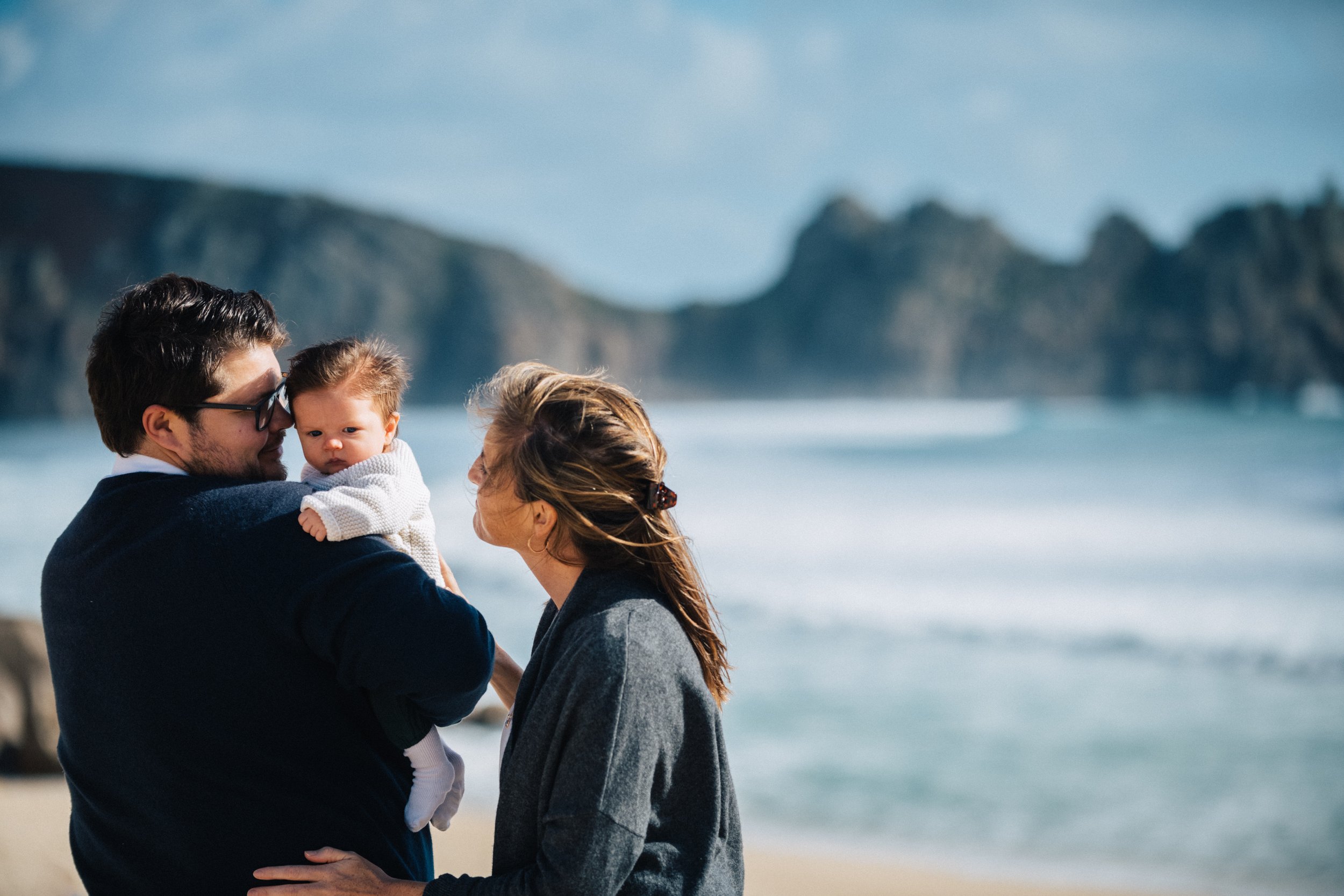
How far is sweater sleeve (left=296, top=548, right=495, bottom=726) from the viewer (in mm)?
1327

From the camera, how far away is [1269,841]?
4977 mm

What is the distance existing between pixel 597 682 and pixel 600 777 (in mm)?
120

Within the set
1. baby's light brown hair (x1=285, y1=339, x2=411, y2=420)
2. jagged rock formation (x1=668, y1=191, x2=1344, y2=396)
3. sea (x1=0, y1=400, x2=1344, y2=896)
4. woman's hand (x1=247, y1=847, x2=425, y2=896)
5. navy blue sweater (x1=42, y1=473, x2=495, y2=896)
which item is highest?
jagged rock formation (x1=668, y1=191, x2=1344, y2=396)

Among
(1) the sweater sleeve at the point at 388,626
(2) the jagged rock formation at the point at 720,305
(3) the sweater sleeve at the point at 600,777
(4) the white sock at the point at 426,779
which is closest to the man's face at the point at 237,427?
(1) the sweater sleeve at the point at 388,626

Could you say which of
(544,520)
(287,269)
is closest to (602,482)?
(544,520)

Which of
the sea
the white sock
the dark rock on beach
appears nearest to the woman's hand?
the white sock

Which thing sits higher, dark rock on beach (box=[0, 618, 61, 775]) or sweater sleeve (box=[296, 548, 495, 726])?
sweater sleeve (box=[296, 548, 495, 726])

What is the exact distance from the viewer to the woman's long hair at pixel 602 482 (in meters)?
1.51

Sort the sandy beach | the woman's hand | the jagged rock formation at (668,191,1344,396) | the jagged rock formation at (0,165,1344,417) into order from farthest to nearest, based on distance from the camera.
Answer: the jagged rock formation at (668,191,1344,396) < the jagged rock formation at (0,165,1344,417) < the sandy beach < the woman's hand

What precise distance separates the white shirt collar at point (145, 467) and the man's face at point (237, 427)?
30 mm

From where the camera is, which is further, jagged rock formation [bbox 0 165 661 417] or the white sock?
jagged rock formation [bbox 0 165 661 417]

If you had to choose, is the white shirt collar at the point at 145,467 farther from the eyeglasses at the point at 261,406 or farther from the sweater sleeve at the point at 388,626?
the sweater sleeve at the point at 388,626

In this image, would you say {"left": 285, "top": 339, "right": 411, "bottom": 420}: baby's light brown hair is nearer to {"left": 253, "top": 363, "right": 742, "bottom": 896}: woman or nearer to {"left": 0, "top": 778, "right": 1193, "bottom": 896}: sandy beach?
{"left": 253, "top": 363, "right": 742, "bottom": 896}: woman

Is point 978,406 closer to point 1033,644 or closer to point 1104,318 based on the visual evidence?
point 1104,318
